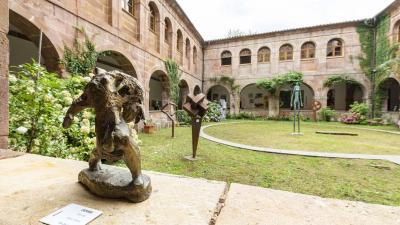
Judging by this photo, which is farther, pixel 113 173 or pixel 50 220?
pixel 113 173

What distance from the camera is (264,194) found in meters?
1.27

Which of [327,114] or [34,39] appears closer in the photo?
[34,39]

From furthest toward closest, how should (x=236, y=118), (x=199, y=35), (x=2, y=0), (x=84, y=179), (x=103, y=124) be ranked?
(x=236, y=118) → (x=199, y=35) → (x=2, y=0) → (x=84, y=179) → (x=103, y=124)

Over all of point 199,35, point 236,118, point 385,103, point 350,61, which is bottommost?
point 236,118

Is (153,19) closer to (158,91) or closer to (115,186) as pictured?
(158,91)

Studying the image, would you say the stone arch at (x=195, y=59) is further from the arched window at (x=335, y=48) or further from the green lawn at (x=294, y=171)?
the green lawn at (x=294, y=171)

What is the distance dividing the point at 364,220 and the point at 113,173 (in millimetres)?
1285

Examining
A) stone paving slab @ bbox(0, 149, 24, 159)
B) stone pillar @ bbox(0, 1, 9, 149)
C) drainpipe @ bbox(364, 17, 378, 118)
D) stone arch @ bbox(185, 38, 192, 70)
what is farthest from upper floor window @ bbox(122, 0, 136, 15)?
drainpipe @ bbox(364, 17, 378, 118)

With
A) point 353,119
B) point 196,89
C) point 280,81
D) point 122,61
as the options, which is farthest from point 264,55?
point 122,61

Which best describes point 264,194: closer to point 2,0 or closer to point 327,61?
point 2,0

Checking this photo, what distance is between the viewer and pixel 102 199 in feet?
3.74

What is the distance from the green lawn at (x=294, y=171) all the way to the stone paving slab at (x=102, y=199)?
7.86 ft

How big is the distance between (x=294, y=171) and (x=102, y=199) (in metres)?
3.83

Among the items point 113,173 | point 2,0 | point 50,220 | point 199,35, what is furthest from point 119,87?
point 199,35
